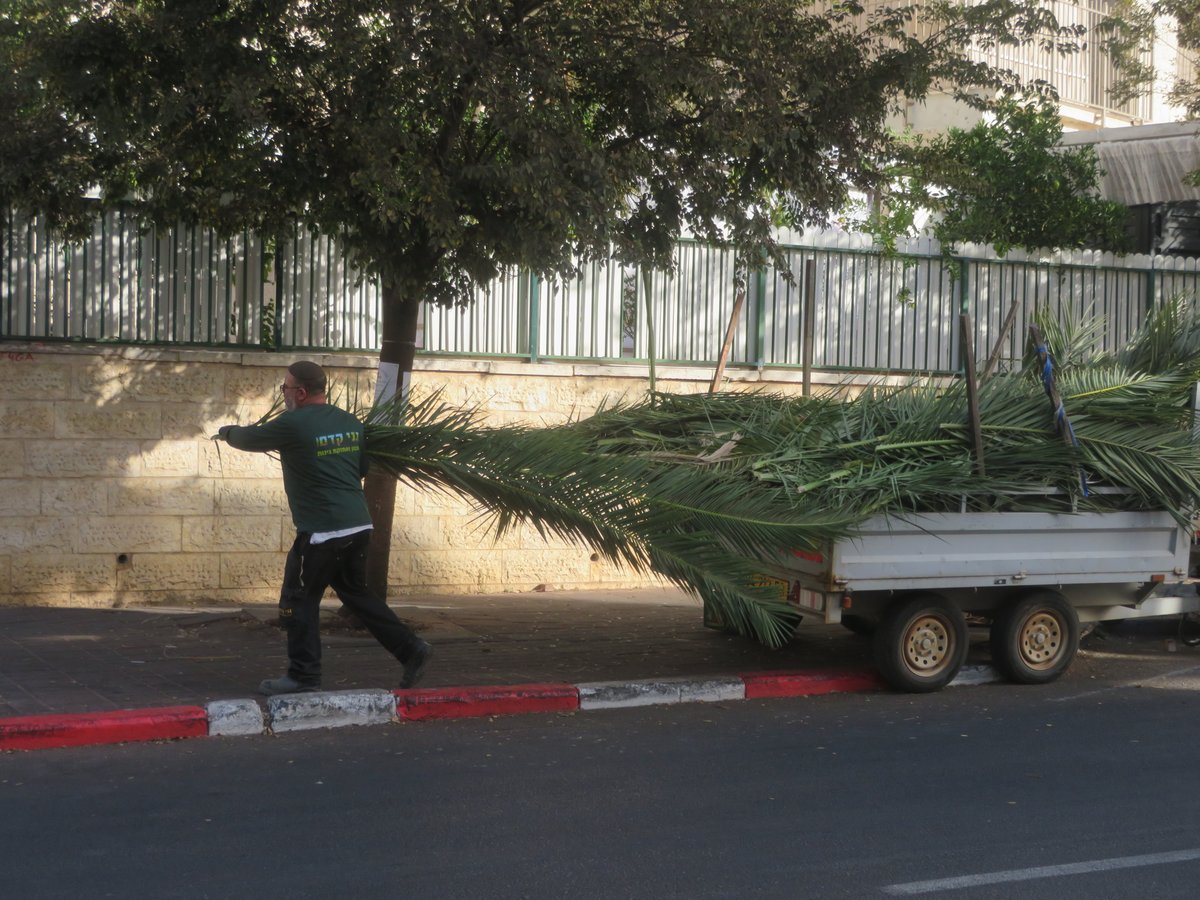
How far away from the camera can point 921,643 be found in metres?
8.69

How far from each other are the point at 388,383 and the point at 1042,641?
4.89 metres

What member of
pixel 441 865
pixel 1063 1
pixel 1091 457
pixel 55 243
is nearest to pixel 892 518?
pixel 1091 457

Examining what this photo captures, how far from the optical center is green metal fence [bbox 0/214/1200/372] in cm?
1105

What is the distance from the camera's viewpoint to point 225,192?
9.97m

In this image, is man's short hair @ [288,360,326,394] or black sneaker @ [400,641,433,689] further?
black sneaker @ [400,641,433,689]

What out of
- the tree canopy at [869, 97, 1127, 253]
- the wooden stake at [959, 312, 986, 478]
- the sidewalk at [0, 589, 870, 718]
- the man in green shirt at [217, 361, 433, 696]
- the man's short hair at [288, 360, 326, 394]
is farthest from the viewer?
the tree canopy at [869, 97, 1127, 253]

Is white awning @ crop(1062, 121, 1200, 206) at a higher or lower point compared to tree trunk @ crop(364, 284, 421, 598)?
higher

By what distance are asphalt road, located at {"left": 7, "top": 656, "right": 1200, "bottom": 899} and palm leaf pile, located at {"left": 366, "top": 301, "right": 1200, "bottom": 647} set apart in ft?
3.50

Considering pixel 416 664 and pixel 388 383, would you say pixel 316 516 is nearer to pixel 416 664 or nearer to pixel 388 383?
pixel 416 664

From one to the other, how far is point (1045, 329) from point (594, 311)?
14.3 ft

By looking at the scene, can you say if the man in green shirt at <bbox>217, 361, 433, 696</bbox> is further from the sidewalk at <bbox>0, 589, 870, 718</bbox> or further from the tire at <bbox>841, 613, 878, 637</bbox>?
the tire at <bbox>841, 613, 878, 637</bbox>

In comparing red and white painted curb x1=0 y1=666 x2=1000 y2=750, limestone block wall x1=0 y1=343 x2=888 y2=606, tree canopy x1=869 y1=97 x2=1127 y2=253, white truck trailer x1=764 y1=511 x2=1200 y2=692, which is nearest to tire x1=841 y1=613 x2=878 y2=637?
white truck trailer x1=764 y1=511 x2=1200 y2=692

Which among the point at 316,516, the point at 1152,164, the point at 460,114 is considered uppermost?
the point at 1152,164

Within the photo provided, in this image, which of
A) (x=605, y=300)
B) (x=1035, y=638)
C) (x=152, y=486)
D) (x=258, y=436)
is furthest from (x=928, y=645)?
(x=152, y=486)
